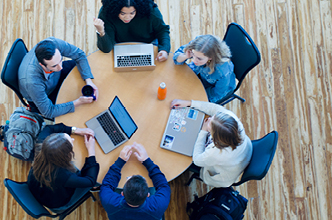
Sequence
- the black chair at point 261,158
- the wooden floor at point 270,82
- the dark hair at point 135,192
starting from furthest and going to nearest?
the wooden floor at point 270,82 → the black chair at point 261,158 → the dark hair at point 135,192

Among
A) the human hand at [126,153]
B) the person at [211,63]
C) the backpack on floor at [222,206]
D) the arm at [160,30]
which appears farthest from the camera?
the arm at [160,30]

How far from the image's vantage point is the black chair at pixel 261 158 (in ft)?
5.60

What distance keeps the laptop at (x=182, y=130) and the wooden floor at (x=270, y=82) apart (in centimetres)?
74

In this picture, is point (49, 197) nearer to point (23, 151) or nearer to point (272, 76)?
point (23, 151)

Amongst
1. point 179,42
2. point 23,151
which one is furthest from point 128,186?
point 179,42

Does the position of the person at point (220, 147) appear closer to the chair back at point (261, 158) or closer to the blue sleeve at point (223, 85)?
the chair back at point (261, 158)

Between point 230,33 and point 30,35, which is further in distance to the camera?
point 30,35

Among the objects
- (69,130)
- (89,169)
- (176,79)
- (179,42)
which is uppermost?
(179,42)

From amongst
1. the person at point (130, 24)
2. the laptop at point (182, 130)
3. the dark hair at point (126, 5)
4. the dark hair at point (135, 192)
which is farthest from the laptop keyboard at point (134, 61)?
the dark hair at point (135, 192)

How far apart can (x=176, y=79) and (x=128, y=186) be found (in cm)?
91

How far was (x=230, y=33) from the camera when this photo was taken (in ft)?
7.16

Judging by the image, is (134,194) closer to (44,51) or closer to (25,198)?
(25,198)

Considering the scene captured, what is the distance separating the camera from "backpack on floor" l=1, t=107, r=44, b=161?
2.19 meters

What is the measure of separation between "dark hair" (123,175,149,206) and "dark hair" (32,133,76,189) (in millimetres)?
439
